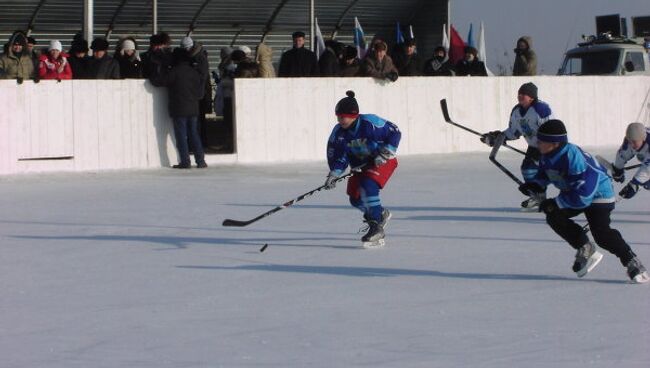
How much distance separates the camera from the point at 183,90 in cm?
1482

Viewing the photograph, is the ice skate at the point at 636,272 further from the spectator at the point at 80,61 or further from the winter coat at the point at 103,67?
the spectator at the point at 80,61

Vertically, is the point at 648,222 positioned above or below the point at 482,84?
below

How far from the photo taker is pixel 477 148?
17.9 m

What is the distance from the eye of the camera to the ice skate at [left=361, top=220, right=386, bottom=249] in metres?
9.01

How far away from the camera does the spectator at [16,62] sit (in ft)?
47.4

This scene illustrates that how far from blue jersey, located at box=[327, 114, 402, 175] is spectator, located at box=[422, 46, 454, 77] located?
877 cm

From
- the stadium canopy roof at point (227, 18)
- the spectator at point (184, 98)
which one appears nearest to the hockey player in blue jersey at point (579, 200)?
the spectator at point (184, 98)

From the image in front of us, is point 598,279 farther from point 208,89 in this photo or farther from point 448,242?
point 208,89

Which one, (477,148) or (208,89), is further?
(477,148)

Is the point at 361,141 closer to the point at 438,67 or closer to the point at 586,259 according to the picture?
the point at 586,259

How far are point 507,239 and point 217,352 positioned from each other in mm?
4085

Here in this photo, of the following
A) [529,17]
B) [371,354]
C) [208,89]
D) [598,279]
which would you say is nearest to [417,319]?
[371,354]

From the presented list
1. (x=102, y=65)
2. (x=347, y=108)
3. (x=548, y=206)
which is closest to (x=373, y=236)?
(x=347, y=108)

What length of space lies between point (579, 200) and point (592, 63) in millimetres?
14090
